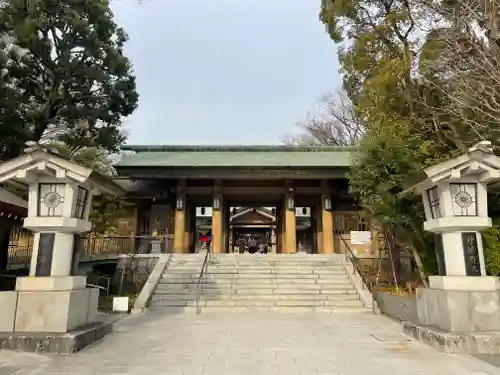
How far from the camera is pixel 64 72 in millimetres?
16312

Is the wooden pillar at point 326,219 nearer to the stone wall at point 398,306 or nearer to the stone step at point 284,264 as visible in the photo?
the stone step at point 284,264

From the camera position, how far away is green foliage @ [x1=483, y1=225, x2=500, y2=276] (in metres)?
7.67

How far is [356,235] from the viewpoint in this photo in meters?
14.3

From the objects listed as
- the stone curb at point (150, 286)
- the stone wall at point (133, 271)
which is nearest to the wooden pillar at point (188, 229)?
the stone wall at point (133, 271)

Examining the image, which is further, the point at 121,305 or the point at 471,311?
the point at 121,305

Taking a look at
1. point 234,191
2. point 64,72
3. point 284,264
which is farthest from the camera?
point 234,191

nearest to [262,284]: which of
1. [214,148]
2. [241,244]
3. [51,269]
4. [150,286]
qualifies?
[150,286]

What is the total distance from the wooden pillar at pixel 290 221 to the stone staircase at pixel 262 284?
7.10ft

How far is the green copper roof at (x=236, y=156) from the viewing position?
17.2 m

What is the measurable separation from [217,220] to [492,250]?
11.5m

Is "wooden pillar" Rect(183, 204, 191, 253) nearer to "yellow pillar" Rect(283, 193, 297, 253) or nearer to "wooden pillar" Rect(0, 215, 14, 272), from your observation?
"yellow pillar" Rect(283, 193, 297, 253)

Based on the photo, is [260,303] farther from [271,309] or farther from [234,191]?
[234,191]

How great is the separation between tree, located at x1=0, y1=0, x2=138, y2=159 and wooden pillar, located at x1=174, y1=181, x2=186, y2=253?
4.25 metres

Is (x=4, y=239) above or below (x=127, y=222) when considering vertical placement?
below
